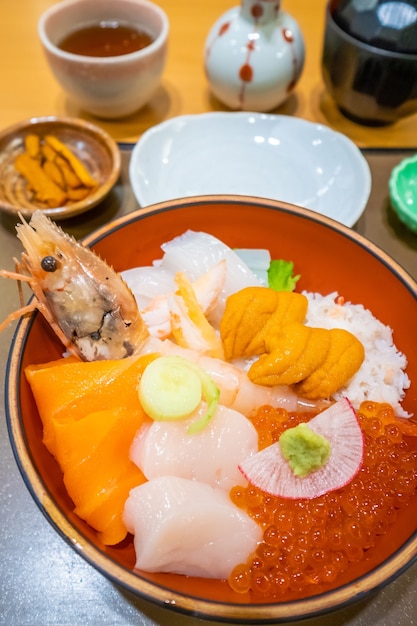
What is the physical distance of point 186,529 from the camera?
95 centimetres

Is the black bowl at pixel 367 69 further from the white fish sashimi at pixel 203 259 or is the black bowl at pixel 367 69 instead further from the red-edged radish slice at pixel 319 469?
the red-edged radish slice at pixel 319 469

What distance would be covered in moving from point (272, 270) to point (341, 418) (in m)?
0.55

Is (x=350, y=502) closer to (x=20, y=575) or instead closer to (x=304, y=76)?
(x=20, y=575)

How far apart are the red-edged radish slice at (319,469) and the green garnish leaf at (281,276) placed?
0.49 metres

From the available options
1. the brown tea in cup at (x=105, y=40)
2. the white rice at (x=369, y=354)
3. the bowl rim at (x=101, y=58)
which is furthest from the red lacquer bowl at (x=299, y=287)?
the brown tea in cup at (x=105, y=40)

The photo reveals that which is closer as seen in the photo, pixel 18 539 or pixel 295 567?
pixel 295 567

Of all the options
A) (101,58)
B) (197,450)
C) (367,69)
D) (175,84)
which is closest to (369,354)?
(197,450)

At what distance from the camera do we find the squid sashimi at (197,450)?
3.45 feet

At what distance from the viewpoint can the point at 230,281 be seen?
1.41 metres

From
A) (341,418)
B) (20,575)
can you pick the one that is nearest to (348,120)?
(341,418)

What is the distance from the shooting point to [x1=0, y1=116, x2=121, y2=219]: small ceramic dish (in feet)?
5.81

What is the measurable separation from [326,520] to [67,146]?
1560 millimetres

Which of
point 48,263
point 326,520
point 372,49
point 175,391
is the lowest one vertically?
point 326,520

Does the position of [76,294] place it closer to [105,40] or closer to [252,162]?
[252,162]
